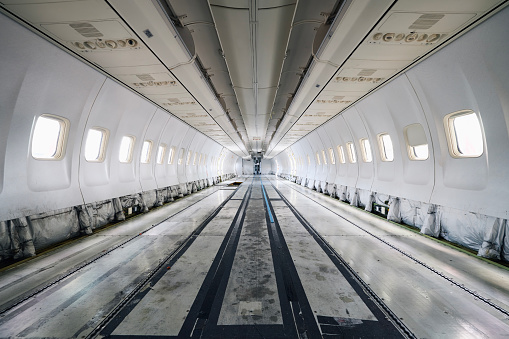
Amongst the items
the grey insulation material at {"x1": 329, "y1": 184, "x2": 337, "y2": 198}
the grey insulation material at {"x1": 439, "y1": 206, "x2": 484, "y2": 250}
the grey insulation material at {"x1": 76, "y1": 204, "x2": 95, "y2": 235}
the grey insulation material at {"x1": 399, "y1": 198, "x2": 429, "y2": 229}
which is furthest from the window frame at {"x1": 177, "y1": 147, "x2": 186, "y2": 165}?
the grey insulation material at {"x1": 439, "y1": 206, "x2": 484, "y2": 250}

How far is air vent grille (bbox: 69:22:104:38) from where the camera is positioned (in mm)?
3475

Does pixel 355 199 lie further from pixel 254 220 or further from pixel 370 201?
pixel 254 220

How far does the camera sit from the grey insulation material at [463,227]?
4.58 metres

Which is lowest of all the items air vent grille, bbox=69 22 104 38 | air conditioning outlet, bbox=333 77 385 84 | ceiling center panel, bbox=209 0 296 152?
air vent grille, bbox=69 22 104 38

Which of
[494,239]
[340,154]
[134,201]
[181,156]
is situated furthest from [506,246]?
[181,156]

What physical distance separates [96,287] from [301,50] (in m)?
7.36

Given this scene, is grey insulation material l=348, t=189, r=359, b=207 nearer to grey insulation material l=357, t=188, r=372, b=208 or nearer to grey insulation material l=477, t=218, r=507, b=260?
grey insulation material l=357, t=188, r=372, b=208

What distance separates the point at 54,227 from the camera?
204 inches

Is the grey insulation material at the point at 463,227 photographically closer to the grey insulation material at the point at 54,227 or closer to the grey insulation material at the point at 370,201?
the grey insulation material at the point at 370,201

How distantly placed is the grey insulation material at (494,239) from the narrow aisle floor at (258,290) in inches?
15.9

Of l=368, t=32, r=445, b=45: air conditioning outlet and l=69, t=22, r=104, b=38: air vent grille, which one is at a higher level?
l=368, t=32, r=445, b=45: air conditioning outlet

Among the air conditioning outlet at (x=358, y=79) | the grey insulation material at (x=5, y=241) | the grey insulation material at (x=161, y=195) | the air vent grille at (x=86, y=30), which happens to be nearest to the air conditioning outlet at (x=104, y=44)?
the air vent grille at (x=86, y=30)

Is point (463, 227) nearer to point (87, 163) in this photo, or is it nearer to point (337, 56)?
point (337, 56)

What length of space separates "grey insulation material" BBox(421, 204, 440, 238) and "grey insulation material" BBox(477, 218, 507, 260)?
48.2 inches
